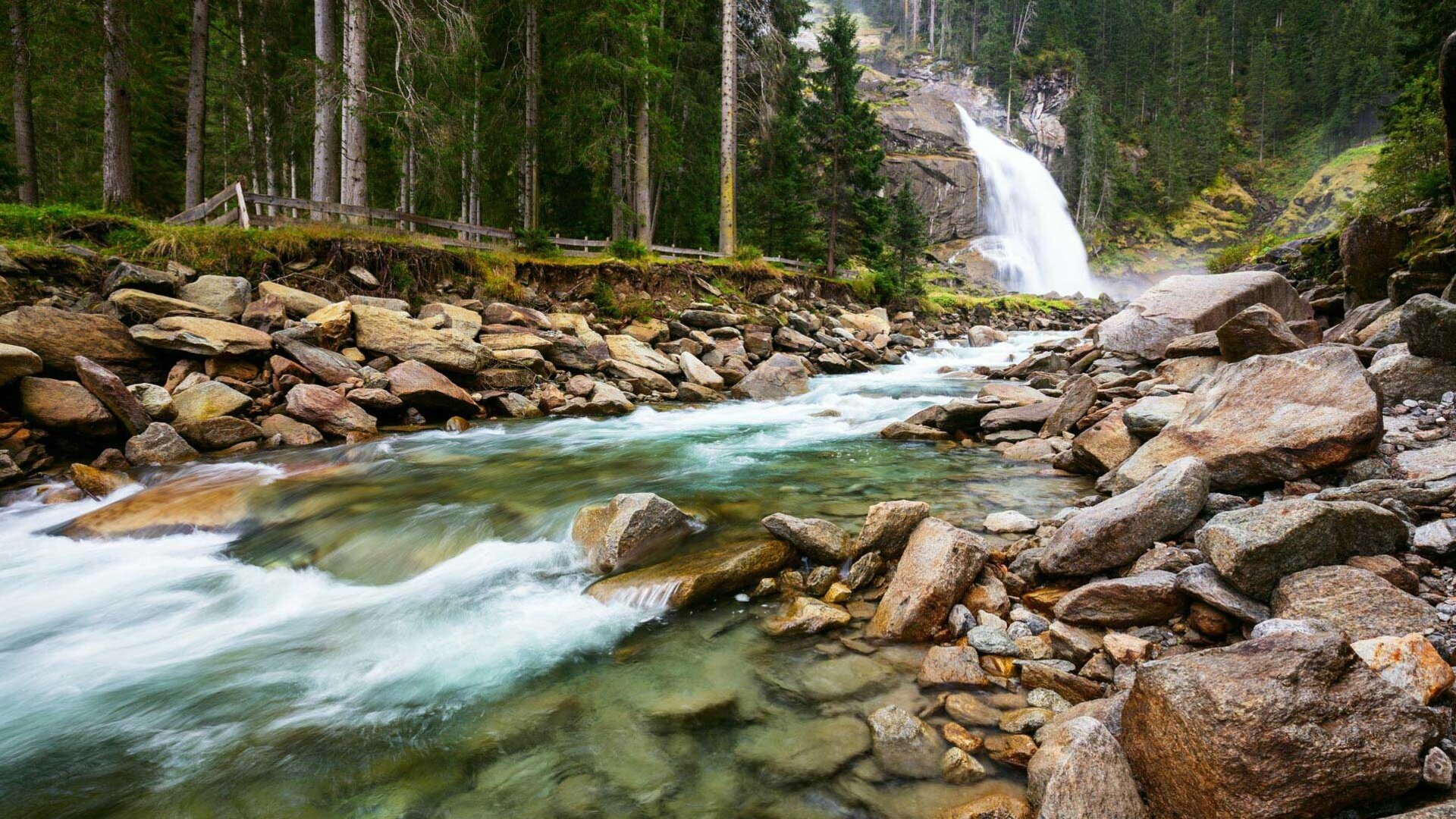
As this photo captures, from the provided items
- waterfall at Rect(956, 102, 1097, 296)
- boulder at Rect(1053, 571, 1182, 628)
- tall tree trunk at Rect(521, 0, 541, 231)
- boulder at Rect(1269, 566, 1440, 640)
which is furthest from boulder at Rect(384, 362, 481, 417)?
waterfall at Rect(956, 102, 1097, 296)

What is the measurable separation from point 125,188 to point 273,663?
1566 cm

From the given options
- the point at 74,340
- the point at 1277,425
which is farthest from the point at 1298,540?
the point at 74,340

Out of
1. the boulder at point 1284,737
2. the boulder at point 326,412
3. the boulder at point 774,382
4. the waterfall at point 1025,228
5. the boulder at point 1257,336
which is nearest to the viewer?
the boulder at point 1284,737

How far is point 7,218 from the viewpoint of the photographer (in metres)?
9.91

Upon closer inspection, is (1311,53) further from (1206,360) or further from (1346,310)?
(1206,360)

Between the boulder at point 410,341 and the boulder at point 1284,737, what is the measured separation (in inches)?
437

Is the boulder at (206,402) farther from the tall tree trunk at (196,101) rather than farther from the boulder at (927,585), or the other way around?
the tall tree trunk at (196,101)

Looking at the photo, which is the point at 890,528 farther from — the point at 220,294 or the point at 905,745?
the point at 220,294

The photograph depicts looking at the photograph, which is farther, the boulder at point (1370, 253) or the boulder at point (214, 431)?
the boulder at point (1370, 253)

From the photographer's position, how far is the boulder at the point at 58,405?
280 inches

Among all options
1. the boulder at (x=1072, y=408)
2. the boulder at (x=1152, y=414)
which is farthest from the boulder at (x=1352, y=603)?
the boulder at (x=1072, y=408)

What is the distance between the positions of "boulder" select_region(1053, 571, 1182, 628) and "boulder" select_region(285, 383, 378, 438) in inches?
370

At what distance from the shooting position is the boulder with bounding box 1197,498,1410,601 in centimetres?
302

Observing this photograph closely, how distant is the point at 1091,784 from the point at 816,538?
2.53 meters
